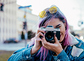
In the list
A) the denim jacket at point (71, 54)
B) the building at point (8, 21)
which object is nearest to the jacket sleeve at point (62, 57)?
the denim jacket at point (71, 54)

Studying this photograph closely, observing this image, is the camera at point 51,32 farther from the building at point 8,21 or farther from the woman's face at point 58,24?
the building at point 8,21

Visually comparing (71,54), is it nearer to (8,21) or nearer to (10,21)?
(8,21)

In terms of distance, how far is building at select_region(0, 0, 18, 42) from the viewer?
2470cm

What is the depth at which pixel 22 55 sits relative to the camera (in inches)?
40.8

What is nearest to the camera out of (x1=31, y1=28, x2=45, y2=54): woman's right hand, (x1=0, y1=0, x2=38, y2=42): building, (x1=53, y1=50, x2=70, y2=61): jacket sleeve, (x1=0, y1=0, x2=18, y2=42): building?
(x1=53, y1=50, x2=70, y2=61): jacket sleeve

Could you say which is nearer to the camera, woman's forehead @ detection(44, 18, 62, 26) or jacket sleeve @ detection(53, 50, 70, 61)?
jacket sleeve @ detection(53, 50, 70, 61)

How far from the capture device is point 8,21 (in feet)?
84.9

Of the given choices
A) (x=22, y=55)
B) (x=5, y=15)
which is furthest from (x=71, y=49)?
(x=5, y=15)

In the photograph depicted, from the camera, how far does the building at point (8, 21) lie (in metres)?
24.7

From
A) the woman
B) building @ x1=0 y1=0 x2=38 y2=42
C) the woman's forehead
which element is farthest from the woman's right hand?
building @ x1=0 y1=0 x2=38 y2=42

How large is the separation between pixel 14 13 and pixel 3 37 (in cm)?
586

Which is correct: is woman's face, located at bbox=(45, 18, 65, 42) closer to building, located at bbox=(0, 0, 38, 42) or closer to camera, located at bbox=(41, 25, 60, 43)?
camera, located at bbox=(41, 25, 60, 43)

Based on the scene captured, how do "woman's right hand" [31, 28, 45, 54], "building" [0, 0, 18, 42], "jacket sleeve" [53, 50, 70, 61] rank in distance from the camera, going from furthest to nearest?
"building" [0, 0, 18, 42] < "woman's right hand" [31, 28, 45, 54] < "jacket sleeve" [53, 50, 70, 61]

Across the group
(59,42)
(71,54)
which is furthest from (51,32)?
(71,54)
